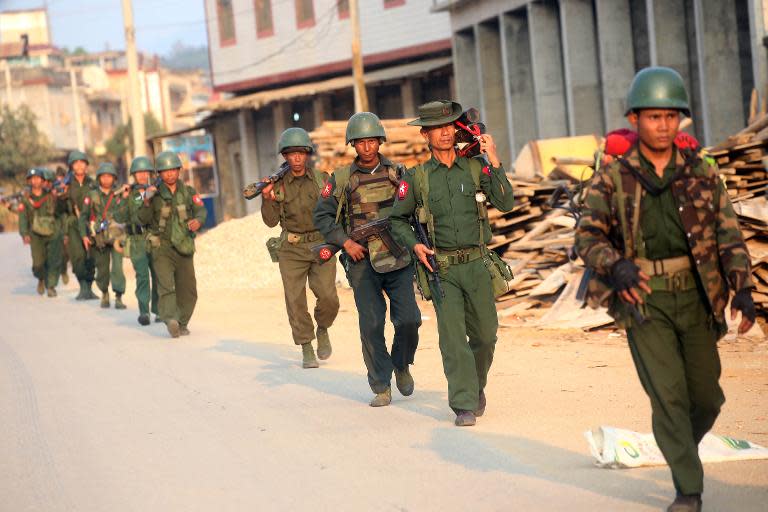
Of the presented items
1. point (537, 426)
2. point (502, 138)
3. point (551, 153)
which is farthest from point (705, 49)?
point (537, 426)

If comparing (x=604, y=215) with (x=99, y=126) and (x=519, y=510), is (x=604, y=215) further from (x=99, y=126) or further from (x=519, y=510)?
(x=99, y=126)

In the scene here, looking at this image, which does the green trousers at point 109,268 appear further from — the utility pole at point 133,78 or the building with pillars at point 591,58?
the utility pole at point 133,78

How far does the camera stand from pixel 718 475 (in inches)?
270

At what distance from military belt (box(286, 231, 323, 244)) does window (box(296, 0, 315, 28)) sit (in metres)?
31.1

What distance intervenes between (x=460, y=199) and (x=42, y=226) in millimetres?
16273

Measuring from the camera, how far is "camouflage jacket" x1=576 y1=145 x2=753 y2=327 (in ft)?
19.9

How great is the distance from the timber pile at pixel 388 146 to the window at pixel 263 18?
20.8 meters

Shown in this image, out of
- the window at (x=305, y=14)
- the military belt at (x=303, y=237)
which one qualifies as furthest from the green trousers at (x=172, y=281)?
the window at (x=305, y=14)

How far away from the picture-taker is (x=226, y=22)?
4694 cm

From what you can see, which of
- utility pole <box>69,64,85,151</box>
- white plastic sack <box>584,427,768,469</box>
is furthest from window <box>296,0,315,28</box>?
white plastic sack <box>584,427,768,469</box>

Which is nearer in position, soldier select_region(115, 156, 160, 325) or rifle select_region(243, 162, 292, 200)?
rifle select_region(243, 162, 292, 200)

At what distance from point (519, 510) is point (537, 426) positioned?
217 cm

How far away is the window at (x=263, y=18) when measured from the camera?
146ft

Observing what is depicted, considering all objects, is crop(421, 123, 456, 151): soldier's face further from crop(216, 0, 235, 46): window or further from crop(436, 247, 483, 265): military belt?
crop(216, 0, 235, 46): window
